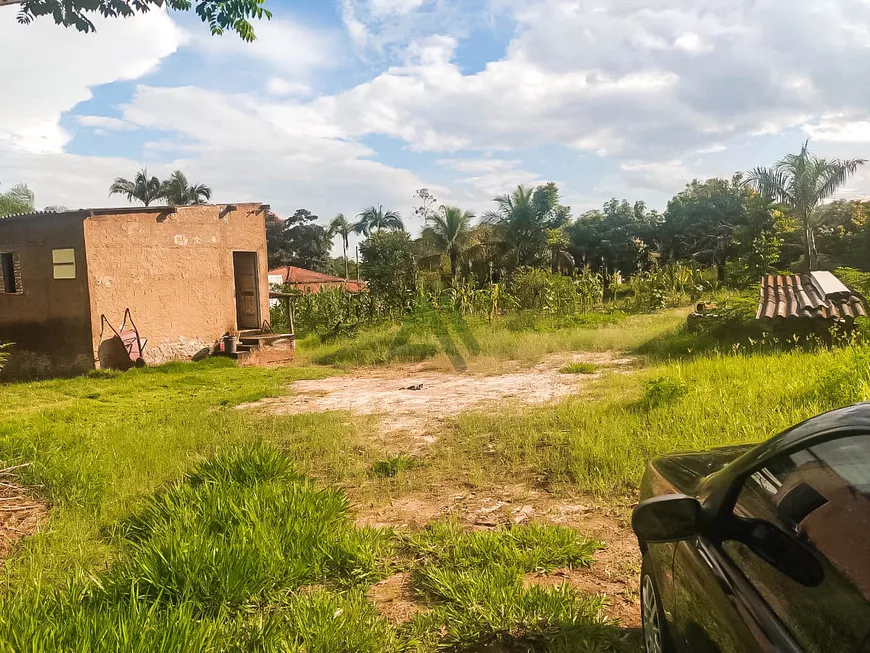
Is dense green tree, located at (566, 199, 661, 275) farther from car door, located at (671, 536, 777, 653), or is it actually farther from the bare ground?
car door, located at (671, 536, 777, 653)

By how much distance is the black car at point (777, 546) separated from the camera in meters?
1.39

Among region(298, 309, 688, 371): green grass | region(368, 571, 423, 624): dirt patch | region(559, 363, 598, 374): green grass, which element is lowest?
region(368, 571, 423, 624): dirt patch

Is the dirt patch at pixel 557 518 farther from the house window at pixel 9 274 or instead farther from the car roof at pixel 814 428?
the house window at pixel 9 274

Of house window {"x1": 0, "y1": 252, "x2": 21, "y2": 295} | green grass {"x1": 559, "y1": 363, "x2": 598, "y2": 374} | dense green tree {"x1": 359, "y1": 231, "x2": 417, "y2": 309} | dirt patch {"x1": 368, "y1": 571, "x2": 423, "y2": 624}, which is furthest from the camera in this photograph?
dense green tree {"x1": 359, "y1": 231, "x2": 417, "y2": 309}

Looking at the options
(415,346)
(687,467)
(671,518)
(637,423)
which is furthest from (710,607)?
(415,346)

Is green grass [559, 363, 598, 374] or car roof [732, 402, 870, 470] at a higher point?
car roof [732, 402, 870, 470]

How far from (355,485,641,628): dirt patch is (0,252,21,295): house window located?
1299 centimetres

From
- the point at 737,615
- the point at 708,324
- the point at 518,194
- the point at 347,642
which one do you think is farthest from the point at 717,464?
the point at 518,194

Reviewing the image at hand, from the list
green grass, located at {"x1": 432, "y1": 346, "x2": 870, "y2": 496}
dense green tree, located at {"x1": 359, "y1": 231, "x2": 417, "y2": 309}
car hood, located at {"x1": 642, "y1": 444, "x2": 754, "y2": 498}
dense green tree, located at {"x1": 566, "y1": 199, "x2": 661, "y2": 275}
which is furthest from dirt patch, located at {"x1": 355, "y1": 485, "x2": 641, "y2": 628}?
dense green tree, located at {"x1": 566, "y1": 199, "x2": 661, "y2": 275}

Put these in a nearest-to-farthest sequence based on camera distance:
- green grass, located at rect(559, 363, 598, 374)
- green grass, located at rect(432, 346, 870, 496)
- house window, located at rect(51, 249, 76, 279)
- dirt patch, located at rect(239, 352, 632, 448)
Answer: green grass, located at rect(432, 346, 870, 496)
dirt patch, located at rect(239, 352, 632, 448)
green grass, located at rect(559, 363, 598, 374)
house window, located at rect(51, 249, 76, 279)

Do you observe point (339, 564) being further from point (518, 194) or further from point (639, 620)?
point (518, 194)

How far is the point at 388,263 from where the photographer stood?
23.2 m

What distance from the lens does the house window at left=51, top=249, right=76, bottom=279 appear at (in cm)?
1299

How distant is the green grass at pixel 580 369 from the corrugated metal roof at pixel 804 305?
2830mm
